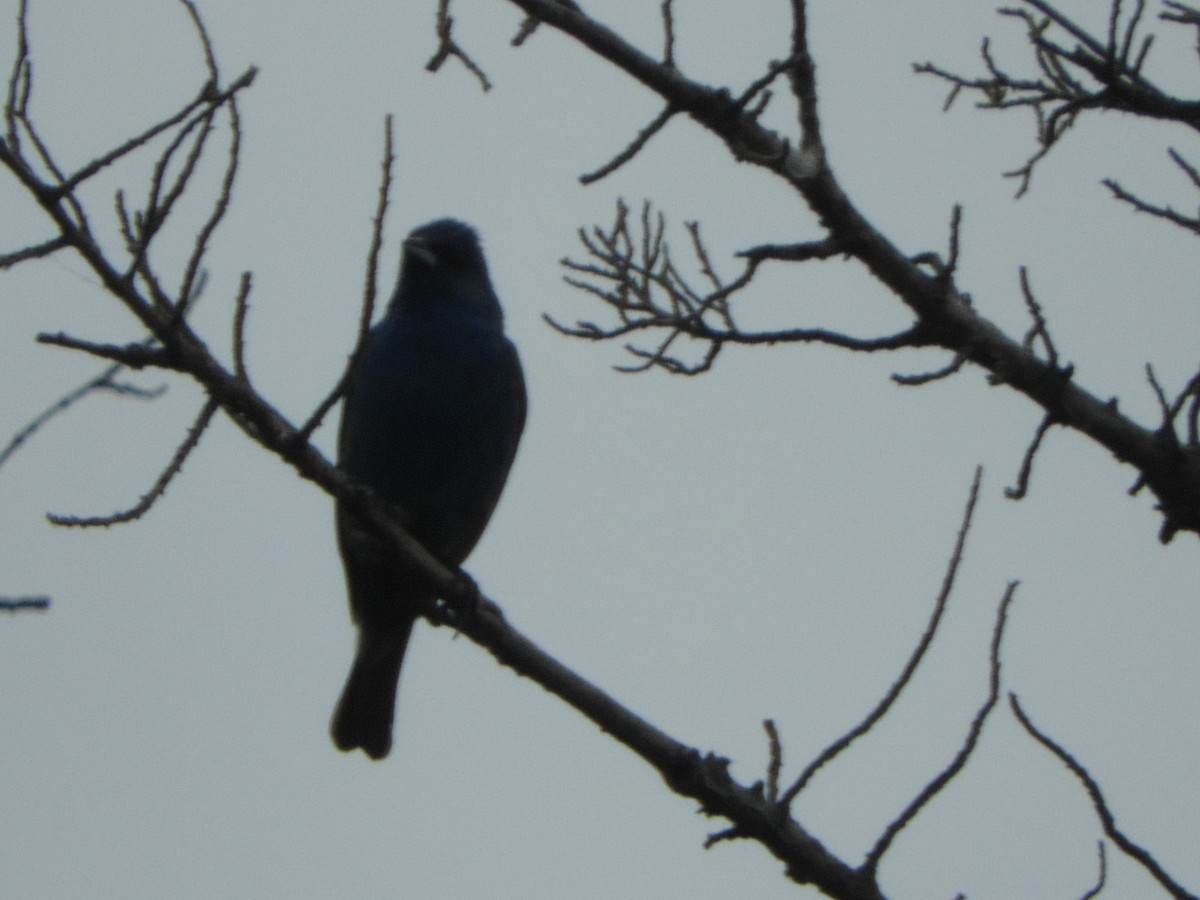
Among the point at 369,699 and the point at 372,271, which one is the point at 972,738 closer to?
the point at 372,271

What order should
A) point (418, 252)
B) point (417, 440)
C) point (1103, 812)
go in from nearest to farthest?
point (1103, 812)
point (417, 440)
point (418, 252)

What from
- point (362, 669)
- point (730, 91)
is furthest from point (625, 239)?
point (362, 669)

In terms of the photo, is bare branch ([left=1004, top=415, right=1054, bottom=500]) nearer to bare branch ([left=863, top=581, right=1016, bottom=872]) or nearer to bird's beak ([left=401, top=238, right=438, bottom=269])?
bare branch ([left=863, top=581, right=1016, bottom=872])

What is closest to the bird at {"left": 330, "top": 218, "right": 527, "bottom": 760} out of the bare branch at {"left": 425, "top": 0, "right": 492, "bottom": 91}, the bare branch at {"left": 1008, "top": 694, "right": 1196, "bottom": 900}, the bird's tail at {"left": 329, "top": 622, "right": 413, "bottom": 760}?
the bird's tail at {"left": 329, "top": 622, "right": 413, "bottom": 760}

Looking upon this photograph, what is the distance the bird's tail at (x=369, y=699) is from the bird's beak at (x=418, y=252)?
1.50 m

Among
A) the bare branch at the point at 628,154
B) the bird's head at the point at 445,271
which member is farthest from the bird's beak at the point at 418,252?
the bare branch at the point at 628,154

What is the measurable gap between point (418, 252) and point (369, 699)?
1837 mm

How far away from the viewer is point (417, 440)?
5480 millimetres

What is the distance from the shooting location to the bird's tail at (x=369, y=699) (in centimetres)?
595

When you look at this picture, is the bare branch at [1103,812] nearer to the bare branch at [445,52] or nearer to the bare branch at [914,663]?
the bare branch at [914,663]

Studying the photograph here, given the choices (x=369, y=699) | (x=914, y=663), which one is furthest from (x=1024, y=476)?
(x=369, y=699)

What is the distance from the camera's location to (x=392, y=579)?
18.2 feet

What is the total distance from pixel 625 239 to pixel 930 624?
1.57 meters

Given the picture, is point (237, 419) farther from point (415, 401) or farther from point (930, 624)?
point (415, 401)
